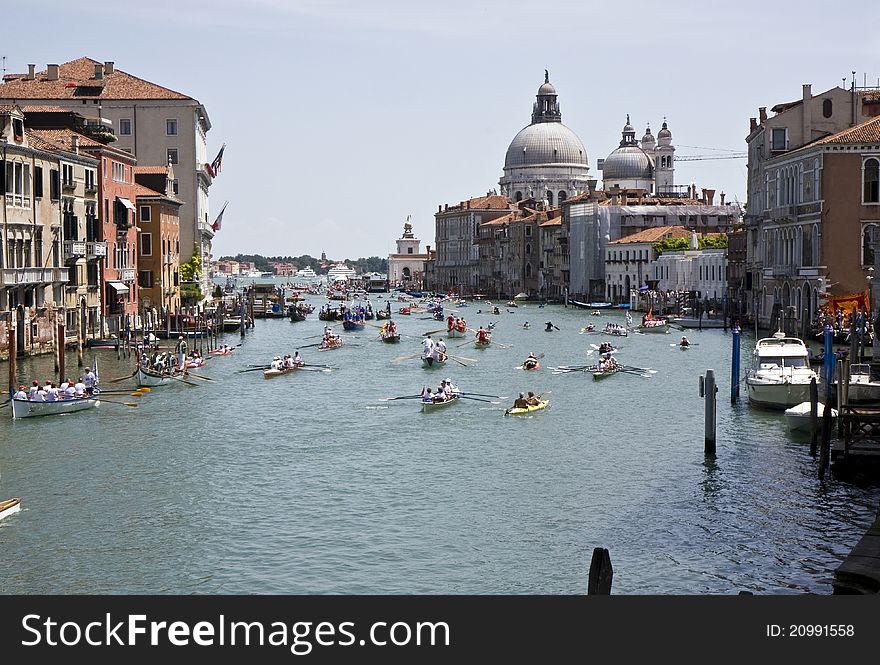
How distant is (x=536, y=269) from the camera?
424 feet

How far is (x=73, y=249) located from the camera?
4309 centimetres

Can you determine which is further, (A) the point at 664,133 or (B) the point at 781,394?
(A) the point at 664,133

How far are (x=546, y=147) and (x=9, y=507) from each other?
147 meters

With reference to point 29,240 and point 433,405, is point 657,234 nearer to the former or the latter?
point 29,240

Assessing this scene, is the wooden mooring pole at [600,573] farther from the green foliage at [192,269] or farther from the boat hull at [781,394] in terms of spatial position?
the green foliage at [192,269]

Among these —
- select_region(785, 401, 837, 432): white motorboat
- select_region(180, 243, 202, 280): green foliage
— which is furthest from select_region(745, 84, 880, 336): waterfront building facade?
select_region(180, 243, 202, 280): green foliage

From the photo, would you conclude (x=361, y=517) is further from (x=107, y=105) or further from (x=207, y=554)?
(x=107, y=105)

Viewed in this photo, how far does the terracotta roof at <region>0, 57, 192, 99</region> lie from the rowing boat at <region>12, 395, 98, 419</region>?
4000 cm

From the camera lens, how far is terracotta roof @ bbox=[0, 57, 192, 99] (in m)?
66.4

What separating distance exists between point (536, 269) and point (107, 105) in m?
66.6

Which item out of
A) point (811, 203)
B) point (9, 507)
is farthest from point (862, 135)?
point (9, 507)

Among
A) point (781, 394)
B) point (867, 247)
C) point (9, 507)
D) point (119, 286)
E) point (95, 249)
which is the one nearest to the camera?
point (9, 507)

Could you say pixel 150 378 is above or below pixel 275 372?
above

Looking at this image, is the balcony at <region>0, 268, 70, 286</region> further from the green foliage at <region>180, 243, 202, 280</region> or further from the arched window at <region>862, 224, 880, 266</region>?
the arched window at <region>862, 224, 880, 266</region>
